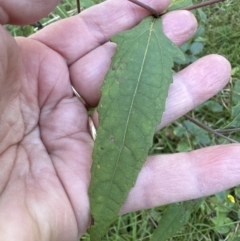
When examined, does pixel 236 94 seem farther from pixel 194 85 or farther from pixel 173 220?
pixel 173 220

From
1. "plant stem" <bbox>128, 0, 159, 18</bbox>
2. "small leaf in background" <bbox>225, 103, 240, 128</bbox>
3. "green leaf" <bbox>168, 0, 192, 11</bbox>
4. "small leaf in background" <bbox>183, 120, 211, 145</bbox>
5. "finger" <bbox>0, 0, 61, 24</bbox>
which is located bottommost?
"small leaf in background" <bbox>183, 120, 211, 145</bbox>

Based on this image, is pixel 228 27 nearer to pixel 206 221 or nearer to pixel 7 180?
pixel 206 221

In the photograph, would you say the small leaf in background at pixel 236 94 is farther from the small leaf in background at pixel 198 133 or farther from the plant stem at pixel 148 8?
the plant stem at pixel 148 8

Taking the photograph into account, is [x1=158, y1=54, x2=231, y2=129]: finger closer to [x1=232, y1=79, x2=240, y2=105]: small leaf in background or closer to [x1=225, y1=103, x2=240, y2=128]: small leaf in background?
[x1=225, y1=103, x2=240, y2=128]: small leaf in background

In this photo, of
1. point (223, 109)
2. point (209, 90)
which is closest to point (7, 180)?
point (209, 90)

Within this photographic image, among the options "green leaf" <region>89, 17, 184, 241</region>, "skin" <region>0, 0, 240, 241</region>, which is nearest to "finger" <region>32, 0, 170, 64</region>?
"skin" <region>0, 0, 240, 241</region>

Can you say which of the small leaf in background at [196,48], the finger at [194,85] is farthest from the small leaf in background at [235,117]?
the small leaf in background at [196,48]

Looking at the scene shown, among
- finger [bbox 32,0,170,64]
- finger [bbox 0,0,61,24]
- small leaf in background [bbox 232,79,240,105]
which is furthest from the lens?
small leaf in background [bbox 232,79,240,105]
